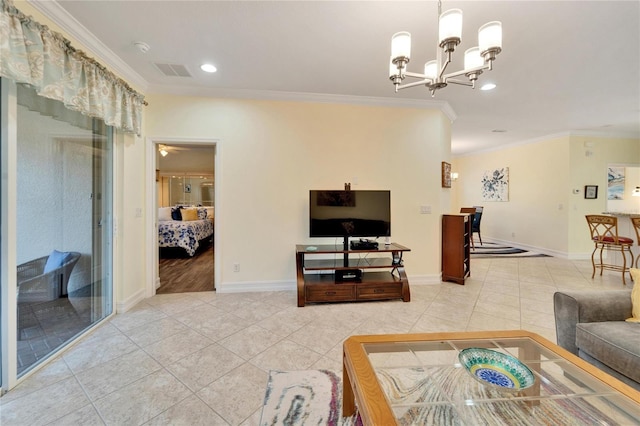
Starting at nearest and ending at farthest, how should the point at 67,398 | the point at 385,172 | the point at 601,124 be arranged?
the point at 67,398
the point at 385,172
the point at 601,124

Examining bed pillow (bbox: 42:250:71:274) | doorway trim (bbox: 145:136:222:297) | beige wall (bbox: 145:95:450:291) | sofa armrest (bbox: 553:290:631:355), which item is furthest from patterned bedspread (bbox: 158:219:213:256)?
sofa armrest (bbox: 553:290:631:355)

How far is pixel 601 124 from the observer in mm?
4875

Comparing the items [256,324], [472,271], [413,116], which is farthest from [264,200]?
[472,271]

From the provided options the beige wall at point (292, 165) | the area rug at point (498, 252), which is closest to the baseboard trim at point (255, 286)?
the beige wall at point (292, 165)

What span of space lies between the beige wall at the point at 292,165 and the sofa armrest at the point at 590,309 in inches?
83.3

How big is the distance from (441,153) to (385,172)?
94cm

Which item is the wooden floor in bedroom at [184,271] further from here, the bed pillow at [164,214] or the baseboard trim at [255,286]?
the bed pillow at [164,214]

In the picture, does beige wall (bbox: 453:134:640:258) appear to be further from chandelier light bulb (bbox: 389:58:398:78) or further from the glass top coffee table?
chandelier light bulb (bbox: 389:58:398:78)

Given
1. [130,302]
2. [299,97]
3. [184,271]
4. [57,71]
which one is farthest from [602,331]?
[184,271]

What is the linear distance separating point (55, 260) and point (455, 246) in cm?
449

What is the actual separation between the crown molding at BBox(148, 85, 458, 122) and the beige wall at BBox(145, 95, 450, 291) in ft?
0.22

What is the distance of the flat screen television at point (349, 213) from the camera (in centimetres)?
335

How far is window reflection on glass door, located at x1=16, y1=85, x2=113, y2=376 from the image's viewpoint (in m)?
1.84

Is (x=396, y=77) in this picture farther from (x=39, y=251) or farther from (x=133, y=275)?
(x=133, y=275)
